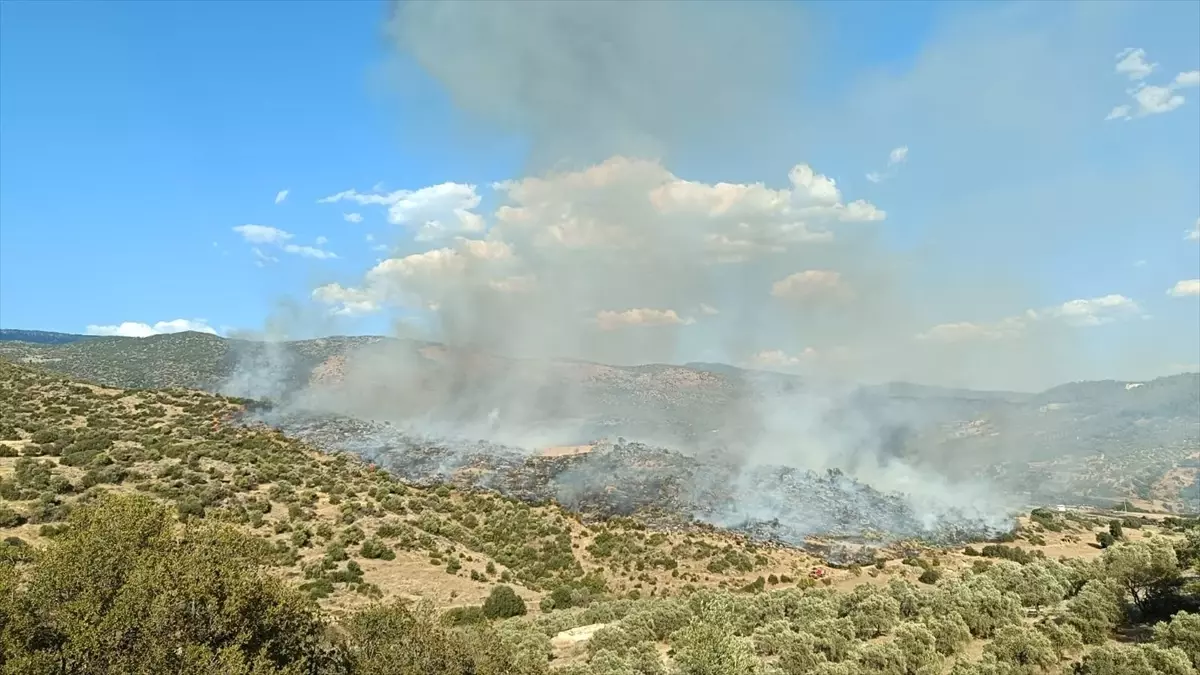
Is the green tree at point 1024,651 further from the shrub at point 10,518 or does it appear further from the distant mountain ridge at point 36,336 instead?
the distant mountain ridge at point 36,336

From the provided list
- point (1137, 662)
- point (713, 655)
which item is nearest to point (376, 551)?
point (713, 655)

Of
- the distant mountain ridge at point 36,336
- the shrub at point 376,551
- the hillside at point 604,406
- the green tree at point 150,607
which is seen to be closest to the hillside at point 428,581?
the green tree at point 150,607

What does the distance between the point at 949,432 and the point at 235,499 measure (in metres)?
152

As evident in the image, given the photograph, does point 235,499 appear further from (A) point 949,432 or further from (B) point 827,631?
(A) point 949,432

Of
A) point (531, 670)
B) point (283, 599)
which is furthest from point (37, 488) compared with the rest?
point (531, 670)

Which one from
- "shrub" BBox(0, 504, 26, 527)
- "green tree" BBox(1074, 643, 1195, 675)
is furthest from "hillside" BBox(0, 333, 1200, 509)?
"green tree" BBox(1074, 643, 1195, 675)

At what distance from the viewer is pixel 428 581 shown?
37625mm

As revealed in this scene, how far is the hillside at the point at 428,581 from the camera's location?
47.7 feet

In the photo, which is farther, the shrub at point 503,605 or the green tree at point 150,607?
the shrub at point 503,605

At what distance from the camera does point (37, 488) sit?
35.6 meters

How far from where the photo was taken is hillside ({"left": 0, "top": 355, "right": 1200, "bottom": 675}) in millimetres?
14531

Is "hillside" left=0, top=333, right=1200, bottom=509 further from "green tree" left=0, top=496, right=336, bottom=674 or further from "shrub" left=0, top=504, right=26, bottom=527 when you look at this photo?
"green tree" left=0, top=496, right=336, bottom=674

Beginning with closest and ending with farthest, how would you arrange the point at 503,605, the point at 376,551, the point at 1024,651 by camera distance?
the point at 1024,651 < the point at 503,605 < the point at 376,551

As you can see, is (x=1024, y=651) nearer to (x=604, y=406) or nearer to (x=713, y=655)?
(x=713, y=655)
